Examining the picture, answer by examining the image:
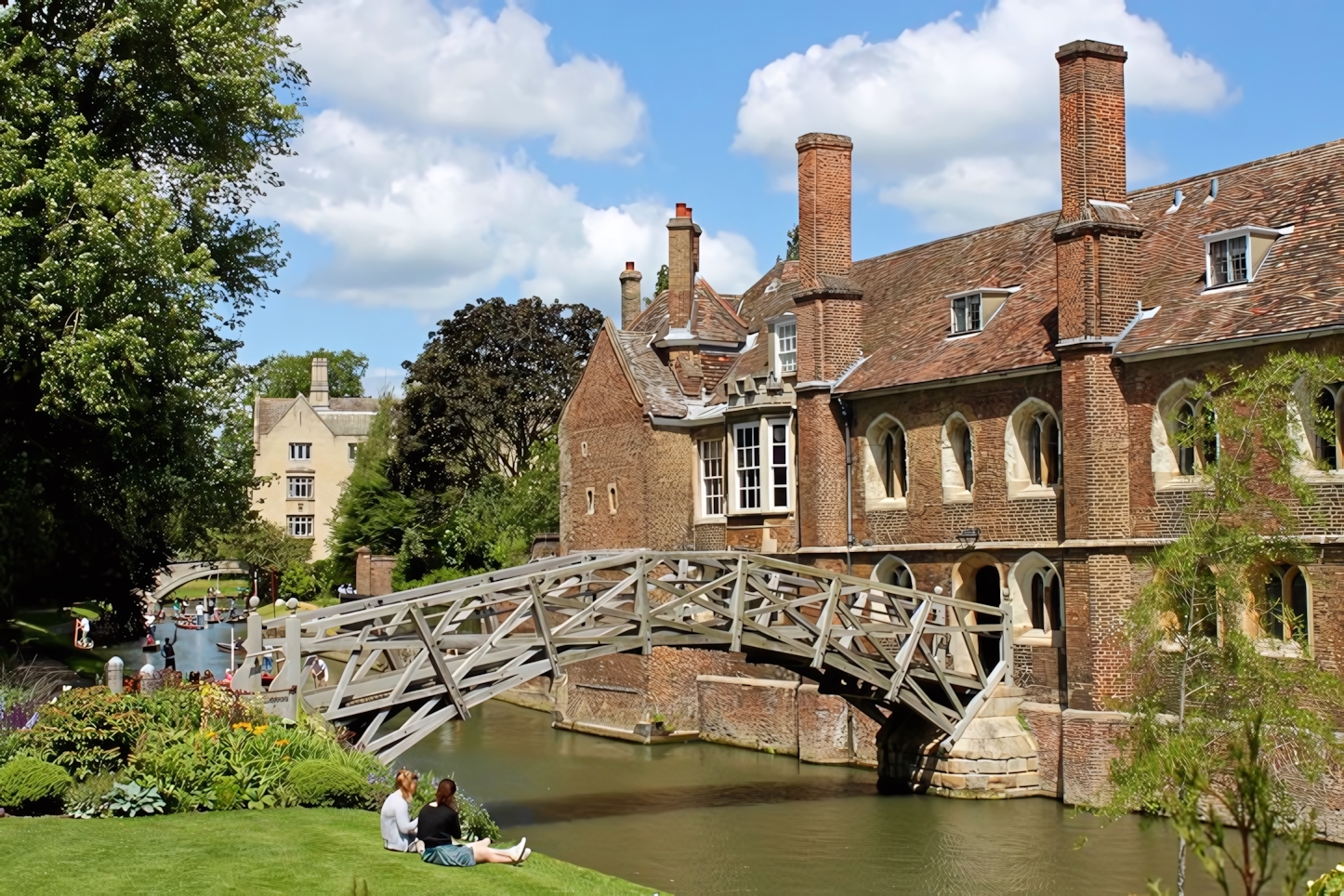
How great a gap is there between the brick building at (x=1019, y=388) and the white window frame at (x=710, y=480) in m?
0.07

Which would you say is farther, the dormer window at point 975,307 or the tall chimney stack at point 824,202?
the tall chimney stack at point 824,202

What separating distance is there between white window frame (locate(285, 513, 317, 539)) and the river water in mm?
60137

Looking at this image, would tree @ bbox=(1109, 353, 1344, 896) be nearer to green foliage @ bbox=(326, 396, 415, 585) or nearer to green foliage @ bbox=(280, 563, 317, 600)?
green foliage @ bbox=(326, 396, 415, 585)

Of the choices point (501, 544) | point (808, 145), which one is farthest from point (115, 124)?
point (501, 544)

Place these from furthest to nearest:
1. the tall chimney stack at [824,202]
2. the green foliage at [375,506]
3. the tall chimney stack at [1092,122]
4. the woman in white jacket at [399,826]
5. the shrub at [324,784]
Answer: the green foliage at [375,506] < the tall chimney stack at [824,202] < the tall chimney stack at [1092,122] < the shrub at [324,784] < the woman in white jacket at [399,826]

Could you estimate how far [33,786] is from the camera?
16.4 meters

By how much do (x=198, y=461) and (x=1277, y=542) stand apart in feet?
61.4

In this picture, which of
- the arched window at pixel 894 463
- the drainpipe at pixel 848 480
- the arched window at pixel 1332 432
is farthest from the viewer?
the drainpipe at pixel 848 480

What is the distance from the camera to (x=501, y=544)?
53438 millimetres

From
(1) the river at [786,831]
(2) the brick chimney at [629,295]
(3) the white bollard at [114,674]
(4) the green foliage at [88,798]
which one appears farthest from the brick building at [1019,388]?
(4) the green foliage at [88,798]

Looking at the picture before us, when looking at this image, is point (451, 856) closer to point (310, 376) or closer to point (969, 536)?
point (969, 536)

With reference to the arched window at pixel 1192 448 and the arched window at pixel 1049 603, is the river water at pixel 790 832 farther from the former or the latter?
the arched window at pixel 1192 448

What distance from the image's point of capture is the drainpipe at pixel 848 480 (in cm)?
3184

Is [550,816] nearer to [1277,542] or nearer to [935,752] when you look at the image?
[935,752]
